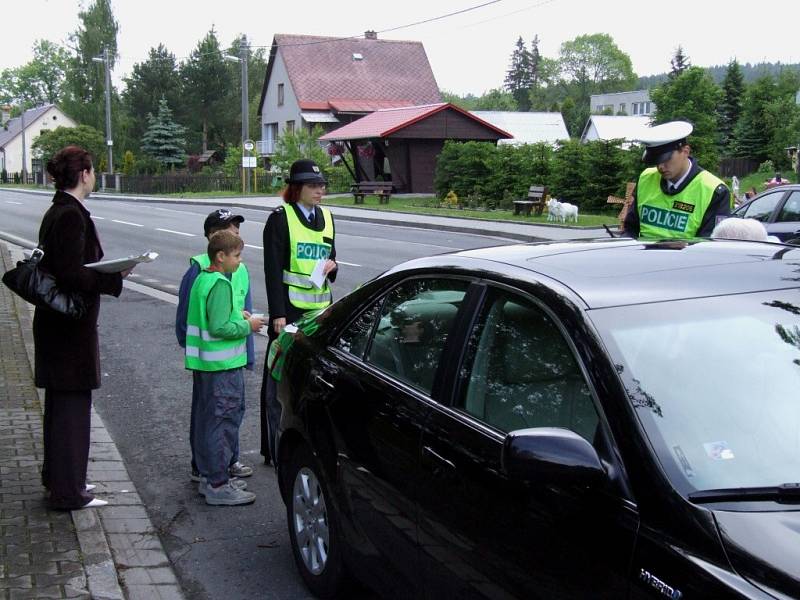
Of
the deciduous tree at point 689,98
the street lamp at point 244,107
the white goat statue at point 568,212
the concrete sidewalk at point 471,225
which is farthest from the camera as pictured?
the street lamp at point 244,107

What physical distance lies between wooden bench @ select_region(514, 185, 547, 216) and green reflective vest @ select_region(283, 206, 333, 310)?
2571cm

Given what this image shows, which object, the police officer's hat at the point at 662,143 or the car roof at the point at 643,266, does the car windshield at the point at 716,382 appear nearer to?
the car roof at the point at 643,266

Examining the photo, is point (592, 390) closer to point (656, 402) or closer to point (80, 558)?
point (656, 402)

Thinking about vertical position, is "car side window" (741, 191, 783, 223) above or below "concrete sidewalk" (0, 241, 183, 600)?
above

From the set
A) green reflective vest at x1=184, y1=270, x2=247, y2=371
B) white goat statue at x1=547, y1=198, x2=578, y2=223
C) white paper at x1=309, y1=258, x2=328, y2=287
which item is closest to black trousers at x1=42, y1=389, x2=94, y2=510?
green reflective vest at x1=184, y1=270, x2=247, y2=371

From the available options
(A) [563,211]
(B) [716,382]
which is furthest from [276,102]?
(B) [716,382]

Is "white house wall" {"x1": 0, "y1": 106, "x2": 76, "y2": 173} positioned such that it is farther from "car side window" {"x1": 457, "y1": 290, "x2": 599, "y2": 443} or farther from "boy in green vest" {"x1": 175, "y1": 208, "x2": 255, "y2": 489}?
"car side window" {"x1": 457, "y1": 290, "x2": 599, "y2": 443}

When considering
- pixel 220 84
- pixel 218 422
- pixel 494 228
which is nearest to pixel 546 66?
pixel 220 84

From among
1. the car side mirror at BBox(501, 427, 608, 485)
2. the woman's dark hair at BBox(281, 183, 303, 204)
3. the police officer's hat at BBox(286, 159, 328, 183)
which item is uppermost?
the police officer's hat at BBox(286, 159, 328, 183)

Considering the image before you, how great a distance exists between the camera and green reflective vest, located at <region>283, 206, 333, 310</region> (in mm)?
5609

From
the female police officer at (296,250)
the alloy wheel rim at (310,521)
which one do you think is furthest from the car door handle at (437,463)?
the female police officer at (296,250)

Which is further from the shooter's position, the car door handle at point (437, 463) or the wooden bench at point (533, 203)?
the wooden bench at point (533, 203)

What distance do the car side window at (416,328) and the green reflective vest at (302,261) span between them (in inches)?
71.1

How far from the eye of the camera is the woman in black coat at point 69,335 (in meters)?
4.65
